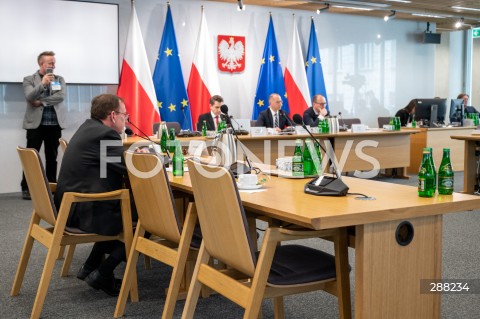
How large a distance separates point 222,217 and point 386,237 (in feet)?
2.08

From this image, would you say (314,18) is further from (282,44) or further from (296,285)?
(296,285)

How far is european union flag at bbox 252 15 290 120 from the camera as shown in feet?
31.0

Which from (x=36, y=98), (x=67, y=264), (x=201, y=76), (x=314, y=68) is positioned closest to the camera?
(x=67, y=264)

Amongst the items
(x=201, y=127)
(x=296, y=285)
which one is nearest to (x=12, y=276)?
(x=296, y=285)

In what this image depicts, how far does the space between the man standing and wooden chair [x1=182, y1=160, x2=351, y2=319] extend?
4.95 m

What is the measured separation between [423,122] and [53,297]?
23.7 feet

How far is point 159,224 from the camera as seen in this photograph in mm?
2984

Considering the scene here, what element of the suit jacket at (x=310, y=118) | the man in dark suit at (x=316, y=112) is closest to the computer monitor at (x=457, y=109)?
the man in dark suit at (x=316, y=112)

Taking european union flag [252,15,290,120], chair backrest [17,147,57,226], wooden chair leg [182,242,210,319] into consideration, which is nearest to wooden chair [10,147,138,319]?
chair backrest [17,147,57,226]

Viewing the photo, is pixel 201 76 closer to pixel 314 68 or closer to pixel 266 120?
pixel 266 120

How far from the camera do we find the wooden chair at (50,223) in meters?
3.13

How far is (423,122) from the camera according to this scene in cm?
942

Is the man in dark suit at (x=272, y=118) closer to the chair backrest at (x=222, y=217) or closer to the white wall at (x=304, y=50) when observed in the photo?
the white wall at (x=304, y=50)

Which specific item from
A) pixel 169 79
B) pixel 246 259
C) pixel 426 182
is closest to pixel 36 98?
pixel 169 79
